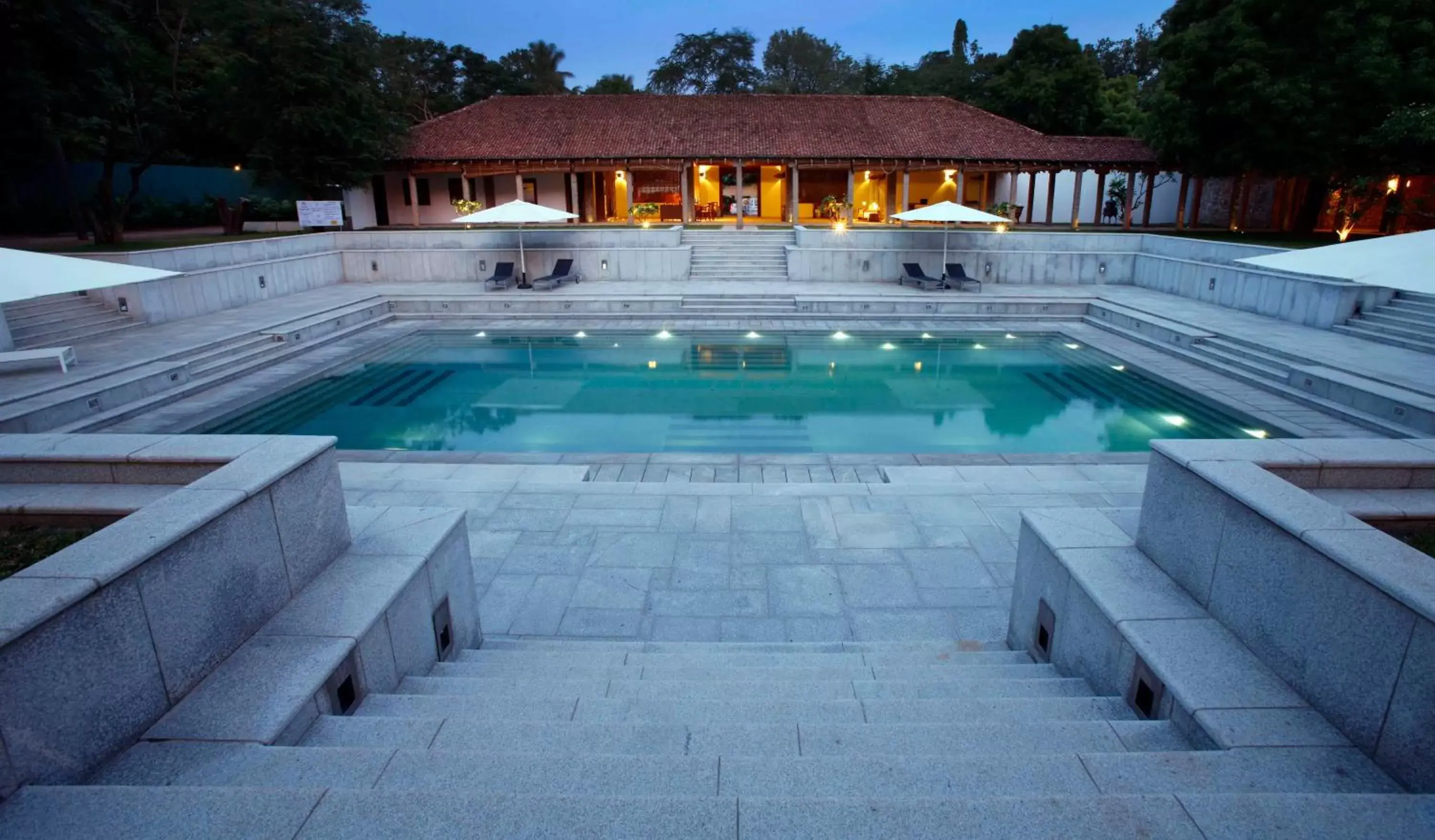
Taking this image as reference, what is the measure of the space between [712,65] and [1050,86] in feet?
Answer: 90.7

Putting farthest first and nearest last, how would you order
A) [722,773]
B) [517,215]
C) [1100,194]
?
[1100,194], [517,215], [722,773]

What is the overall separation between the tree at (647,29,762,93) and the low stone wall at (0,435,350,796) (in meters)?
54.4

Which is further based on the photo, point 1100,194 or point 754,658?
point 1100,194

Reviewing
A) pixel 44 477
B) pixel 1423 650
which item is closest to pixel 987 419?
pixel 1423 650

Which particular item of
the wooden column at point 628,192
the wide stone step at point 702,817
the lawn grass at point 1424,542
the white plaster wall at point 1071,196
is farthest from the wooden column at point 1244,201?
the wide stone step at point 702,817

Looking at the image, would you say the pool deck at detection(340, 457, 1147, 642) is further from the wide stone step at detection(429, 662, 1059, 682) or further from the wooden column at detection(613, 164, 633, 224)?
the wooden column at detection(613, 164, 633, 224)

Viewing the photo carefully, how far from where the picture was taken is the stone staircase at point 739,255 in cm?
1973

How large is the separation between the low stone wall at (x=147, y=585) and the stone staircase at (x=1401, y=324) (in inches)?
565

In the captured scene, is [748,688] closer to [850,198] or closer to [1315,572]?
[1315,572]

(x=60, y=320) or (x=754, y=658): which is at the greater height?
(x=60, y=320)

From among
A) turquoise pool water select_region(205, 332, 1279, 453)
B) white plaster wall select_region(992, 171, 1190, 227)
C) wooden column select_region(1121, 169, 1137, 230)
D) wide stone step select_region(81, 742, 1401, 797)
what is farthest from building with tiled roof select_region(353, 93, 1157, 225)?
wide stone step select_region(81, 742, 1401, 797)

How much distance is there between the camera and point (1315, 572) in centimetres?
269

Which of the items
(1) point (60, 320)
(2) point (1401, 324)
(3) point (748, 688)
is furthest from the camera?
(1) point (60, 320)

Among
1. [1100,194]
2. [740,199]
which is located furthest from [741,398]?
[1100,194]
